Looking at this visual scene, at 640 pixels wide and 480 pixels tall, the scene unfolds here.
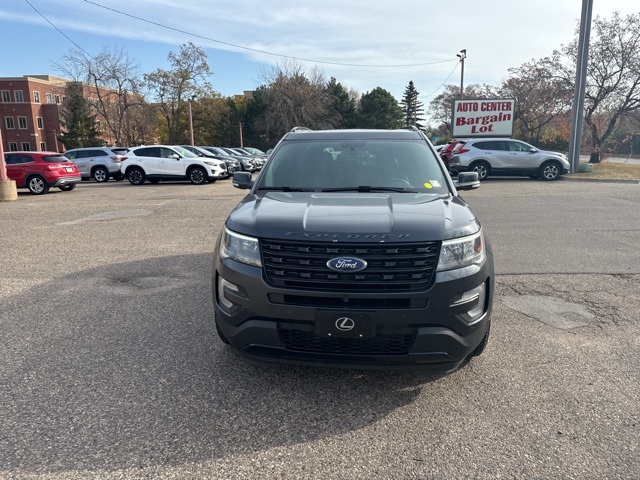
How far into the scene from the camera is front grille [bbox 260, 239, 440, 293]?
→ 2.78 metres

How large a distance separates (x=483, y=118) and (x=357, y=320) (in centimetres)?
2772

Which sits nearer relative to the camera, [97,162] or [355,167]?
[355,167]

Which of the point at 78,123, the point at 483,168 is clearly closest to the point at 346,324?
the point at 483,168

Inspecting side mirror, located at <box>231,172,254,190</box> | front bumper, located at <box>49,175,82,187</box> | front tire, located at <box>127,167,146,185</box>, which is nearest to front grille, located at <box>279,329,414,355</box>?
side mirror, located at <box>231,172,254,190</box>

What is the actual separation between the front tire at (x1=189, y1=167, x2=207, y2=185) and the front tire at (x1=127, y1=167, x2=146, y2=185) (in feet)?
7.03

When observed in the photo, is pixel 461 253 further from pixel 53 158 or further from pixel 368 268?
pixel 53 158

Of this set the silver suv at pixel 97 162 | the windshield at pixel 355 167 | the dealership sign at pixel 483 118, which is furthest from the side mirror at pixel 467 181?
the dealership sign at pixel 483 118

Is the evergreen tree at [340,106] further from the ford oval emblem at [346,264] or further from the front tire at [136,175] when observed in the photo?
the ford oval emblem at [346,264]

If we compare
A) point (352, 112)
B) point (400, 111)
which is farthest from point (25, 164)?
point (400, 111)

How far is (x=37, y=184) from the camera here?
16.7 m

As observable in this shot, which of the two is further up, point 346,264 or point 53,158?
point 53,158

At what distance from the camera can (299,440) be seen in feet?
8.62

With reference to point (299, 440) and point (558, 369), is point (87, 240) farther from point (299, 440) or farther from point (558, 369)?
point (558, 369)

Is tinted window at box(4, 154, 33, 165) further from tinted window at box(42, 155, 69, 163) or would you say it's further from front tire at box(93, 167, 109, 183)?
front tire at box(93, 167, 109, 183)
